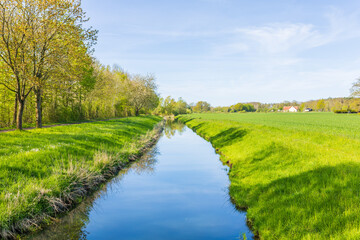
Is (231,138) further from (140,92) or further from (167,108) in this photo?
(167,108)

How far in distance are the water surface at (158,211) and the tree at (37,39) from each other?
1276 cm

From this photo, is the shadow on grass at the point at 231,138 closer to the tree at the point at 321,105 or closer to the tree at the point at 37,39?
the tree at the point at 37,39

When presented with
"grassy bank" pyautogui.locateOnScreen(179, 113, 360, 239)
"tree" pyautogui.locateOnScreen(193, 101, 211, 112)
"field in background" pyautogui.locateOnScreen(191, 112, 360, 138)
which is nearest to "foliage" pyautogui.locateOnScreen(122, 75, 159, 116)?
"field in background" pyautogui.locateOnScreen(191, 112, 360, 138)

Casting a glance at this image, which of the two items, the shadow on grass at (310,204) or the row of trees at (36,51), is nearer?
the shadow on grass at (310,204)

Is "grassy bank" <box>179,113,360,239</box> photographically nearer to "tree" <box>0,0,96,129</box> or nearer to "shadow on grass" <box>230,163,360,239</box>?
"shadow on grass" <box>230,163,360,239</box>

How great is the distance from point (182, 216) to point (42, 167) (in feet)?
23.7

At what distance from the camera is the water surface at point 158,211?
7.42m

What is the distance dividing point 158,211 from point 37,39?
721 inches

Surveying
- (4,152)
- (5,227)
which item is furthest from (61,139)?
(5,227)

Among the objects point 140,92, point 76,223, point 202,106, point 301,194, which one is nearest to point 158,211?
point 76,223

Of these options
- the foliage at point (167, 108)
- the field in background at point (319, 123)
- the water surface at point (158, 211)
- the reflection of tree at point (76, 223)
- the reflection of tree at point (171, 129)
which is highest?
the foliage at point (167, 108)

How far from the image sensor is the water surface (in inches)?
292

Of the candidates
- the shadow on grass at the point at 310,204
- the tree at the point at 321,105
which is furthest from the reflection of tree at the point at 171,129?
the tree at the point at 321,105

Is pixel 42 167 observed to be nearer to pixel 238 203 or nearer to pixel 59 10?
pixel 238 203
